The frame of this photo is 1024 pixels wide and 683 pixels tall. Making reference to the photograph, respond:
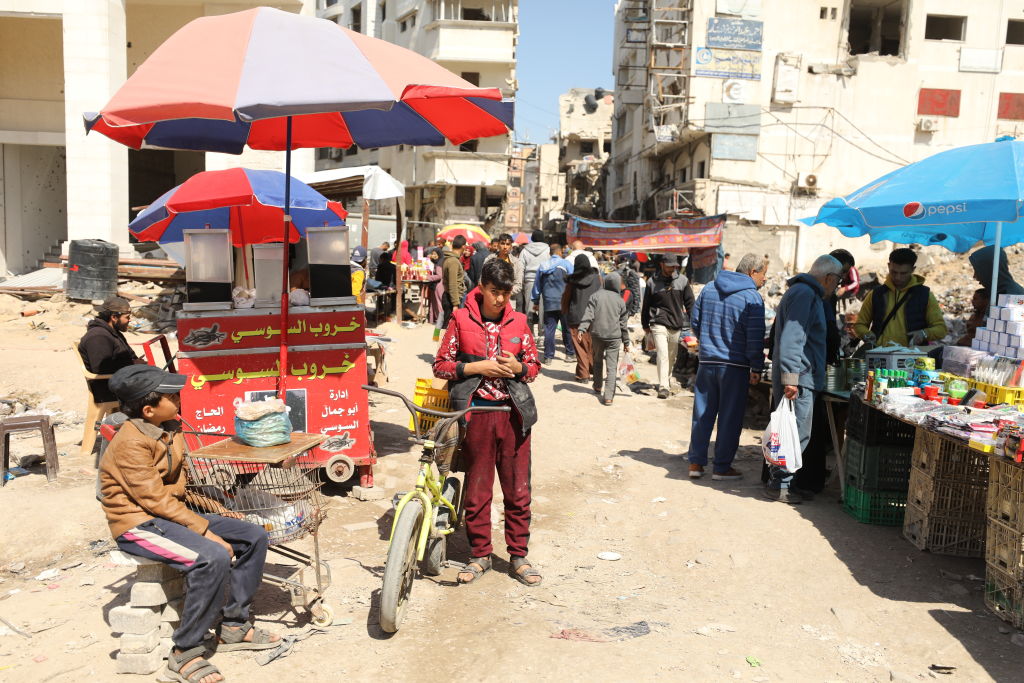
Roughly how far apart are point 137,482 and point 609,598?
2.75 meters

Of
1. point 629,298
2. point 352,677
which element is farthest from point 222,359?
point 629,298

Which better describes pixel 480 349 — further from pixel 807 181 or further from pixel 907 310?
pixel 807 181

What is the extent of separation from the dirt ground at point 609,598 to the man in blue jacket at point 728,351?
1.57 feet

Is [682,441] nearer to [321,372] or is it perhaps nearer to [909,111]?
[321,372]

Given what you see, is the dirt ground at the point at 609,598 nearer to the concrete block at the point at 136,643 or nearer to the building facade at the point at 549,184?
the concrete block at the point at 136,643

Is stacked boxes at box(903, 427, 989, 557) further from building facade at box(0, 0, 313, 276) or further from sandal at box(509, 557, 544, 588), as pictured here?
building facade at box(0, 0, 313, 276)

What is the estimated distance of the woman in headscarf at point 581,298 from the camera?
10758 millimetres

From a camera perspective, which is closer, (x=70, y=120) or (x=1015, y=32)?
(x=70, y=120)

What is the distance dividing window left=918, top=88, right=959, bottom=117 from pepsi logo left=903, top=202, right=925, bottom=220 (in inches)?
1113

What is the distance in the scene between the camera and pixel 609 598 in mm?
4629

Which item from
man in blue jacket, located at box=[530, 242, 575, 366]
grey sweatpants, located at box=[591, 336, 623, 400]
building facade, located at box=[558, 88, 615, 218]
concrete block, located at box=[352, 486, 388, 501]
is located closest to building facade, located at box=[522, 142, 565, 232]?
building facade, located at box=[558, 88, 615, 218]

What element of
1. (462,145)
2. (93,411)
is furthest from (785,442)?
(462,145)

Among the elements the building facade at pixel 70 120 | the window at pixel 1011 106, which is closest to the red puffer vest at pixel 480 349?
the building facade at pixel 70 120

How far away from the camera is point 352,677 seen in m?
3.58
